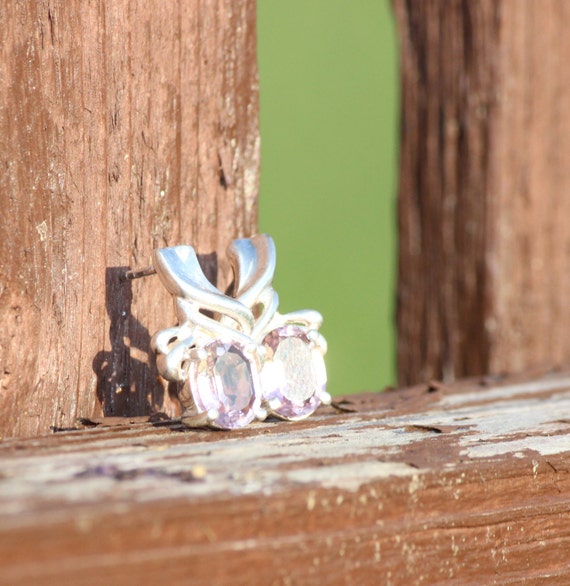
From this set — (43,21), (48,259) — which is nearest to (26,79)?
(43,21)

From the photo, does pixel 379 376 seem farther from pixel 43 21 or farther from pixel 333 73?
pixel 43 21

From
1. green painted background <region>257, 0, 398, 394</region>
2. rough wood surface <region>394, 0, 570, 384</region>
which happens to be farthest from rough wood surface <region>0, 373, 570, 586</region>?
green painted background <region>257, 0, 398, 394</region>

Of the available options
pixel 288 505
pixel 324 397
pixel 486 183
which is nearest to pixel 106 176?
pixel 324 397

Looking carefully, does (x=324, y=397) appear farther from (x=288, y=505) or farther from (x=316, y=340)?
(x=288, y=505)

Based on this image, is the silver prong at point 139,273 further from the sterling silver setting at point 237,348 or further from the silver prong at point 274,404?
the silver prong at point 274,404

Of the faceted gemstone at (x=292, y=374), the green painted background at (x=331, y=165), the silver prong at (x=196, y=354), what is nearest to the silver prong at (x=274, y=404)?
the faceted gemstone at (x=292, y=374)

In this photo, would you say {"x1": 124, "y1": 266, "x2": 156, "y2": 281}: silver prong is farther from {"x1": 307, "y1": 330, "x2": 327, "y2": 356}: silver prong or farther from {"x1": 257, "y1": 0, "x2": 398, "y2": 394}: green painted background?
{"x1": 257, "y1": 0, "x2": 398, "y2": 394}: green painted background

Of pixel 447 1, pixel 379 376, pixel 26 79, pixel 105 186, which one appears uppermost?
pixel 447 1
